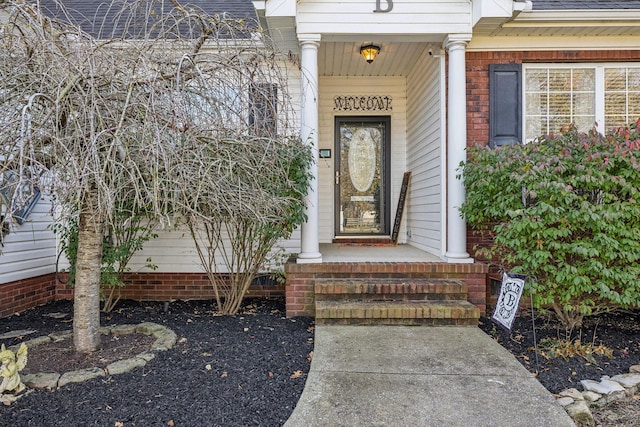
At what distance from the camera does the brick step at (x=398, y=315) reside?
3854 mm

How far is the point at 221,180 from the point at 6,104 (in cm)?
143

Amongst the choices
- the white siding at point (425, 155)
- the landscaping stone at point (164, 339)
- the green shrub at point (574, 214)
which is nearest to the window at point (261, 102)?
the landscaping stone at point (164, 339)

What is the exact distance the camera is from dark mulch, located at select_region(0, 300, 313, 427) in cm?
234

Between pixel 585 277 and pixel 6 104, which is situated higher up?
pixel 6 104

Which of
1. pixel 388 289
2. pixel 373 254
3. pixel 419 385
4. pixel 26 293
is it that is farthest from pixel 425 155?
→ pixel 26 293

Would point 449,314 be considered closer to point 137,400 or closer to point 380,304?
point 380,304

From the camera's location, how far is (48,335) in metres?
3.62

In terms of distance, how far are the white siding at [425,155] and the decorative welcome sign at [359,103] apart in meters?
0.38

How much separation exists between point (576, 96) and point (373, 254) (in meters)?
3.22

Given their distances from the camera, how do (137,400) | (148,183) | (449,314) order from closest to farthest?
1. (137,400)
2. (148,183)
3. (449,314)

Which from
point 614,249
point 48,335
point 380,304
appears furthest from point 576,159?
point 48,335

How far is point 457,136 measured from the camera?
452cm

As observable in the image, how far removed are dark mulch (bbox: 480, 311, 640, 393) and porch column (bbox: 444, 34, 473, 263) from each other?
2.89 feet

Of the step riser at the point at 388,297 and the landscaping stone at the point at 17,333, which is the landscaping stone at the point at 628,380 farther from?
the landscaping stone at the point at 17,333
